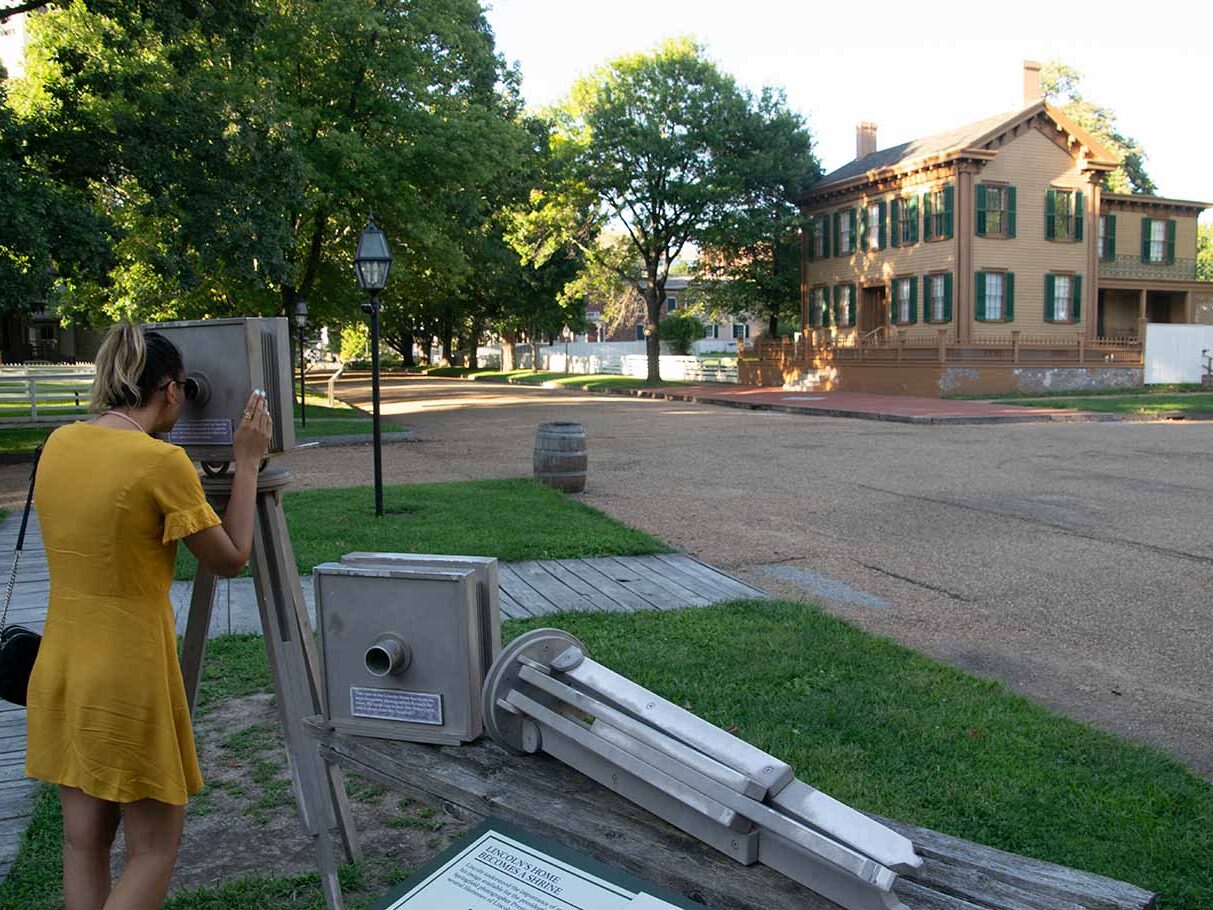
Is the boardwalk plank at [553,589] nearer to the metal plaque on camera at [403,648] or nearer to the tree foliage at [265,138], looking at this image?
the metal plaque on camera at [403,648]

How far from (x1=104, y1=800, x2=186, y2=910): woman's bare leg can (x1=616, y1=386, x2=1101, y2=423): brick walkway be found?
71.2 ft

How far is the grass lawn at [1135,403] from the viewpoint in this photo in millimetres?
24094

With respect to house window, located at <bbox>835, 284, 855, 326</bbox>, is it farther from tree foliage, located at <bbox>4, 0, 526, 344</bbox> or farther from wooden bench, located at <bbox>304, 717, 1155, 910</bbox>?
wooden bench, located at <bbox>304, 717, 1155, 910</bbox>

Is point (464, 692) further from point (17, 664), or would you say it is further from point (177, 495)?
point (17, 664)

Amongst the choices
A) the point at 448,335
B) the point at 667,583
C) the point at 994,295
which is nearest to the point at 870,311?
the point at 994,295

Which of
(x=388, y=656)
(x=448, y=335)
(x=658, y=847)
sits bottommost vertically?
(x=658, y=847)

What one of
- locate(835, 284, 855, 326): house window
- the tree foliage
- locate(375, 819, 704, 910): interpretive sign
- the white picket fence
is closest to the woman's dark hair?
locate(375, 819, 704, 910): interpretive sign

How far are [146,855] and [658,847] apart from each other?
53.1 inches

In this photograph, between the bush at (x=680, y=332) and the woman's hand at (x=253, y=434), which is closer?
the woman's hand at (x=253, y=434)

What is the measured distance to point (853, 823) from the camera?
172 centimetres

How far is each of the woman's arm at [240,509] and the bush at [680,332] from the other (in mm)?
52335

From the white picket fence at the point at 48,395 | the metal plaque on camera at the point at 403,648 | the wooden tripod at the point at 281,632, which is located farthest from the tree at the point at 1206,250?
the metal plaque on camera at the point at 403,648

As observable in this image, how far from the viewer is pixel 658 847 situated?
1.94 m

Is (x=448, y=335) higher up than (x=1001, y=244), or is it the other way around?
(x=1001, y=244)
